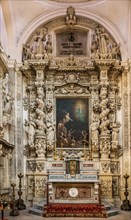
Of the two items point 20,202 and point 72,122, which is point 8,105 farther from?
point 20,202

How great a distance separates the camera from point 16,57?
1759cm

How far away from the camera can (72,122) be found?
1734 centimetres

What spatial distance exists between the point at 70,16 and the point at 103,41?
1.81 m

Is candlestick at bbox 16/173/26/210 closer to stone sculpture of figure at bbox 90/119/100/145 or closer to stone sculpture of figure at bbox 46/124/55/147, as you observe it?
stone sculpture of figure at bbox 46/124/55/147

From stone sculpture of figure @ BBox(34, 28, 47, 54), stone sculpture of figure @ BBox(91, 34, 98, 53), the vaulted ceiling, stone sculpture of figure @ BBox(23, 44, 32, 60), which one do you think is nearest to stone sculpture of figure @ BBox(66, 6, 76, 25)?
the vaulted ceiling

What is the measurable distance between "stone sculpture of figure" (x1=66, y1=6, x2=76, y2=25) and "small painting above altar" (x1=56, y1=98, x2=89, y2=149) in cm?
334

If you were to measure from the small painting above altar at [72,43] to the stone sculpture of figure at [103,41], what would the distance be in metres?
0.98

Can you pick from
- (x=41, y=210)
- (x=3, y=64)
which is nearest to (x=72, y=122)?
(x=3, y=64)

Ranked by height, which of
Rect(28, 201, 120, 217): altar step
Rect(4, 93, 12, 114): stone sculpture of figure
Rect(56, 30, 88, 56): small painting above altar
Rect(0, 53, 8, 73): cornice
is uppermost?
Rect(56, 30, 88, 56): small painting above altar

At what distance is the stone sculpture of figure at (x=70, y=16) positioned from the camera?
58.0 feet

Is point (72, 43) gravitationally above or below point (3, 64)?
above

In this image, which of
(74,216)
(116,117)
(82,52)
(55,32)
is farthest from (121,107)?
(74,216)

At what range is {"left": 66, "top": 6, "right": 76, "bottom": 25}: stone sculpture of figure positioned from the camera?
58.0 ft

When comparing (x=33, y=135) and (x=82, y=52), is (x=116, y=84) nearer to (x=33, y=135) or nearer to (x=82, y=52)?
(x=82, y=52)
